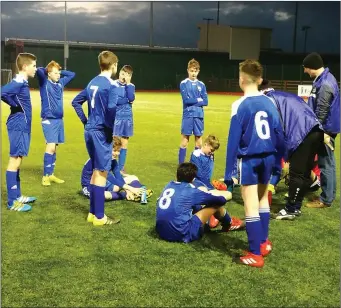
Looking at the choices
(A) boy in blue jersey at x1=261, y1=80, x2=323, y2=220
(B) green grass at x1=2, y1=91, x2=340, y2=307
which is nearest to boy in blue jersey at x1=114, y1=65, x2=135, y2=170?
(B) green grass at x1=2, y1=91, x2=340, y2=307

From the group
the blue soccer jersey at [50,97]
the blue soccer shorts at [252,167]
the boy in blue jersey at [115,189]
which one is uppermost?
the blue soccer jersey at [50,97]

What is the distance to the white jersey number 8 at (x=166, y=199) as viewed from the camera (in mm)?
4766

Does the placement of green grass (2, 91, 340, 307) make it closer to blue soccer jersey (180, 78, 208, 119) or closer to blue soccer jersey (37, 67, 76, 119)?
blue soccer jersey (37, 67, 76, 119)

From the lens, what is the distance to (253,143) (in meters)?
4.21

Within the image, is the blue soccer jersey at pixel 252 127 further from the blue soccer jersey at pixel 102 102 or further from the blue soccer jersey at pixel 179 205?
the blue soccer jersey at pixel 102 102

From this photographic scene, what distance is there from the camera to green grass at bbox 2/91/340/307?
12.3 feet

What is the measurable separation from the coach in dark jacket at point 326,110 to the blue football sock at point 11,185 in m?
4.02

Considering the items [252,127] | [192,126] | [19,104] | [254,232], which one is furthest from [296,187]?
[19,104]

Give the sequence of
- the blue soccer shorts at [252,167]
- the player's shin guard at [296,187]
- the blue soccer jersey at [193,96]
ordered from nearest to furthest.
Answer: the blue soccer shorts at [252,167] < the player's shin guard at [296,187] < the blue soccer jersey at [193,96]

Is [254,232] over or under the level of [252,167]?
under

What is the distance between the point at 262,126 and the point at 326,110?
2453mm

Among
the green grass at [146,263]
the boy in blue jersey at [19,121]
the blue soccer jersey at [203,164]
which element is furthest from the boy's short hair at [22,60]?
the blue soccer jersey at [203,164]

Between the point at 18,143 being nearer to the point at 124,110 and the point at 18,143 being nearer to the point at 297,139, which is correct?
the point at 124,110

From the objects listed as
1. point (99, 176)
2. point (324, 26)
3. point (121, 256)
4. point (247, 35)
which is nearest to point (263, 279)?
point (121, 256)
